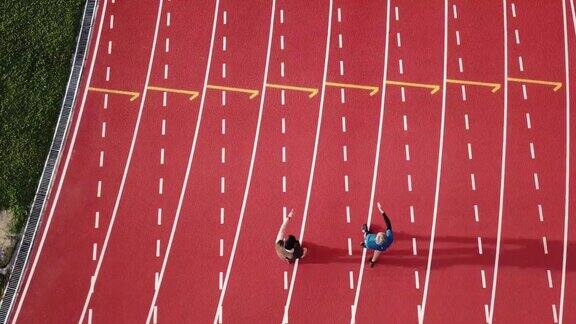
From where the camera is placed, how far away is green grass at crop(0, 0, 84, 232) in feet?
45.2

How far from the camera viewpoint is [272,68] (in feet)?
49.5

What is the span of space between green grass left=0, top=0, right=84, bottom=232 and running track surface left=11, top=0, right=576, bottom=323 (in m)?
0.61

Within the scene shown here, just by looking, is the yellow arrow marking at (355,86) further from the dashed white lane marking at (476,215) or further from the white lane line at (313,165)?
the dashed white lane marking at (476,215)

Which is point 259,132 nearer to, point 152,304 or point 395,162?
point 395,162

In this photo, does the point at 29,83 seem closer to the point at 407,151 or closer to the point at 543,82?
the point at 407,151

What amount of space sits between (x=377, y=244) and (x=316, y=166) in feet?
9.02

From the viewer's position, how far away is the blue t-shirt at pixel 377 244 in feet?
40.5

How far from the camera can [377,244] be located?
1238 centimetres

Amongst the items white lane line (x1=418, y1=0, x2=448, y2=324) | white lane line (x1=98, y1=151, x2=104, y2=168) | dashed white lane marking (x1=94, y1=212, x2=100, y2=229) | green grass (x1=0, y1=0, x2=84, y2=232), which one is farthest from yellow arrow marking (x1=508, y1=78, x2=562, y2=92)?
green grass (x1=0, y1=0, x2=84, y2=232)

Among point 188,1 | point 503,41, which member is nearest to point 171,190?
point 188,1

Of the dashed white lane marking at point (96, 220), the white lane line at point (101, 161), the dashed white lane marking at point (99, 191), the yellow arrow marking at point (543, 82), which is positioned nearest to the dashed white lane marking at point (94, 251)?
the dashed white lane marking at point (96, 220)

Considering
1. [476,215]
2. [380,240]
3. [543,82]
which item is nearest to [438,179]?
[476,215]

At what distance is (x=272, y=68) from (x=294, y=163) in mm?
2632

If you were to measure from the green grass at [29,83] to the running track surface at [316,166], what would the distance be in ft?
2.01
